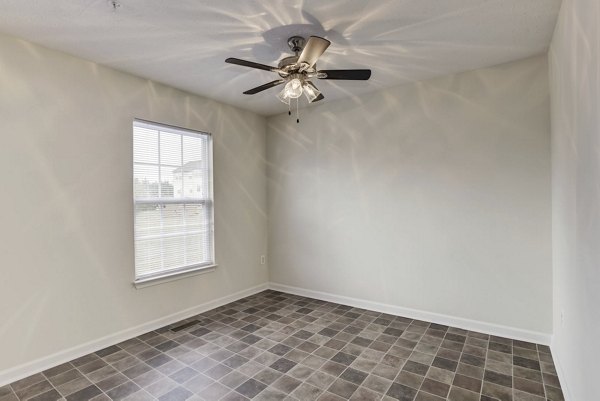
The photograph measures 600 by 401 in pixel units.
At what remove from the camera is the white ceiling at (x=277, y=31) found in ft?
6.67

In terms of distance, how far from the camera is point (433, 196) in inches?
130

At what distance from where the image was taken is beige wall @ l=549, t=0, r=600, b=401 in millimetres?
1384

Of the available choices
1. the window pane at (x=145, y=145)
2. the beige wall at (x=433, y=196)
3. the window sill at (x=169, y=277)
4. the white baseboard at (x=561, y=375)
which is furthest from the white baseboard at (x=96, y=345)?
the white baseboard at (x=561, y=375)

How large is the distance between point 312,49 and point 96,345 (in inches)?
120

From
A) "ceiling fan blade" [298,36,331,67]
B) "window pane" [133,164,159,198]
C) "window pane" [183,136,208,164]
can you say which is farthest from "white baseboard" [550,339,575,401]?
"window pane" [183,136,208,164]

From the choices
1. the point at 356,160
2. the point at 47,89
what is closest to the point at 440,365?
the point at 356,160

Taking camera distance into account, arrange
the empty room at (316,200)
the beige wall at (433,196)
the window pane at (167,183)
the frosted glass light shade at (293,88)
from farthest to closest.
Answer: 1. the window pane at (167,183)
2. the beige wall at (433,196)
3. the frosted glass light shade at (293,88)
4. the empty room at (316,200)

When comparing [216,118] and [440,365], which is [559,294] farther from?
[216,118]

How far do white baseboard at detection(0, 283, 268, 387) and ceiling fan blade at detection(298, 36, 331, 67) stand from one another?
291 cm

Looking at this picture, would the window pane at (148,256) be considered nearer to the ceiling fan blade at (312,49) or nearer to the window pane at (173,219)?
the window pane at (173,219)

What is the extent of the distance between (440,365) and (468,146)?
6.59ft

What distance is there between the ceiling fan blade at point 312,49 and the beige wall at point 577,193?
1.29 metres

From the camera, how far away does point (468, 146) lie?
3.09m

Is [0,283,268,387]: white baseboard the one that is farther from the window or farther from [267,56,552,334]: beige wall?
[267,56,552,334]: beige wall
